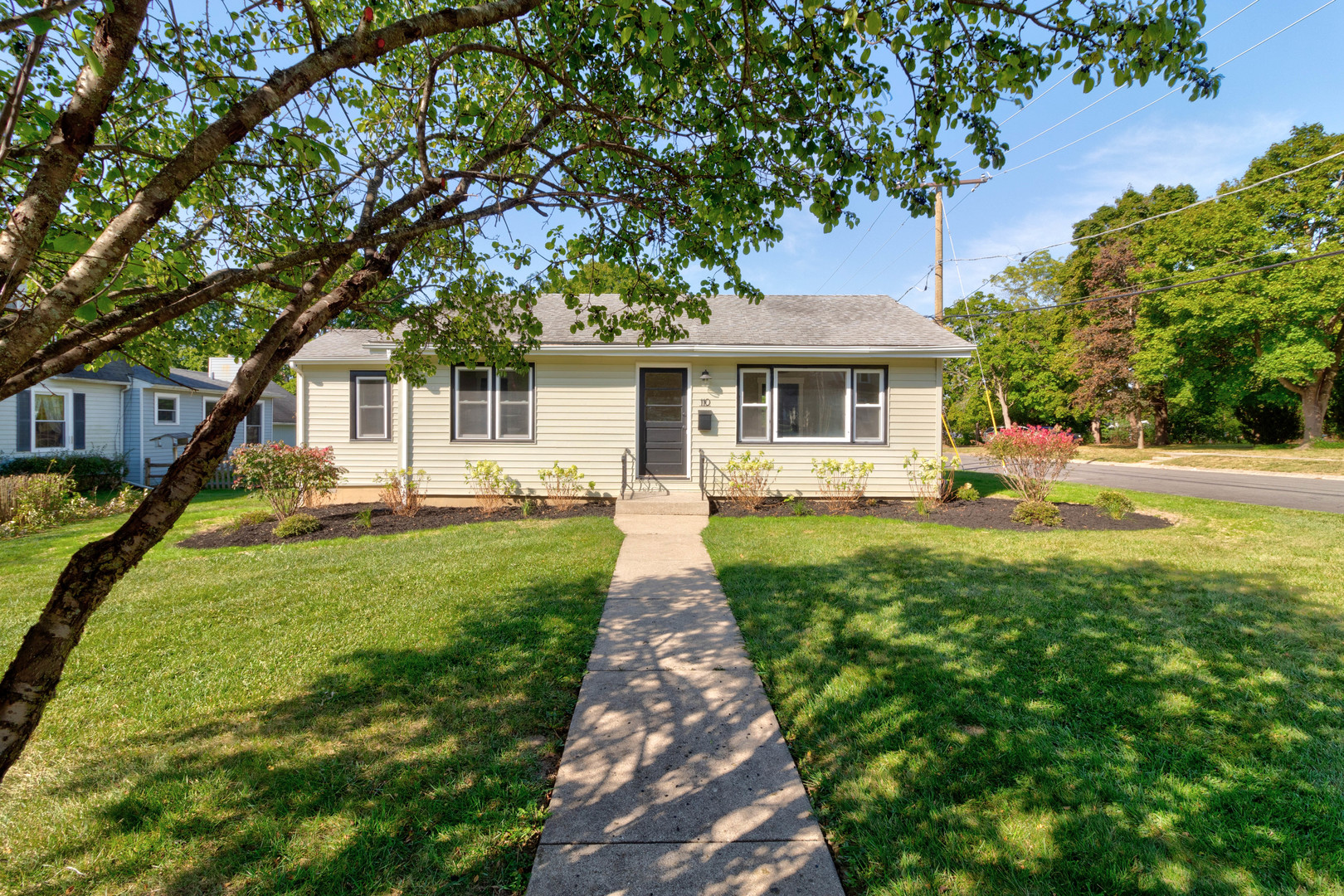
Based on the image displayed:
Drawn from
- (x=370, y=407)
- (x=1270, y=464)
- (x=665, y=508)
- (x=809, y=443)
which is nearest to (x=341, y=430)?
(x=370, y=407)

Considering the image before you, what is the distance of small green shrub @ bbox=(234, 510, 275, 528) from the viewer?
8.78 m

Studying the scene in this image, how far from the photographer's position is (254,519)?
29.1ft

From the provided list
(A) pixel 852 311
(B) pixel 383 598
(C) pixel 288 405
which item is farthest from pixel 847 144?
(C) pixel 288 405

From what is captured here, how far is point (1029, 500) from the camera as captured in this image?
927 cm

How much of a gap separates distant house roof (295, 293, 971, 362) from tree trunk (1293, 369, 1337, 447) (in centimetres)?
2495

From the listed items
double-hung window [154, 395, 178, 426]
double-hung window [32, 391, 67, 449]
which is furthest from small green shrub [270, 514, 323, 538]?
double-hung window [154, 395, 178, 426]

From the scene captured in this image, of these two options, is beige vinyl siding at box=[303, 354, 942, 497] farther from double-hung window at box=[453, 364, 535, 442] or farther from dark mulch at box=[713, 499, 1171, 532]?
dark mulch at box=[713, 499, 1171, 532]

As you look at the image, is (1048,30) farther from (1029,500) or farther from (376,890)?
(1029,500)

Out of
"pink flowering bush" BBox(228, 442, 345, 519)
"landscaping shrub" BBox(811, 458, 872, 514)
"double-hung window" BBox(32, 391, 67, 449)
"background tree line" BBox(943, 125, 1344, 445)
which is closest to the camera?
"pink flowering bush" BBox(228, 442, 345, 519)

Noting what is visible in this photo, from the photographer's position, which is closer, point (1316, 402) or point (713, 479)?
point (713, 479)

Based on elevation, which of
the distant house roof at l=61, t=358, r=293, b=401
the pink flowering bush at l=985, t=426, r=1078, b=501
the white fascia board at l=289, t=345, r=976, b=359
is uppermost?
the distant house roof at l=61, t=358, r=293, b=401

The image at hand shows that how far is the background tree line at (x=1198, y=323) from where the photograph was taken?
23.1 meters

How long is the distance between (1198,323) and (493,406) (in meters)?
30.7

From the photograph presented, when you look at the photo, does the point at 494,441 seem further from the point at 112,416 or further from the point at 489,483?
the point at 112,416
